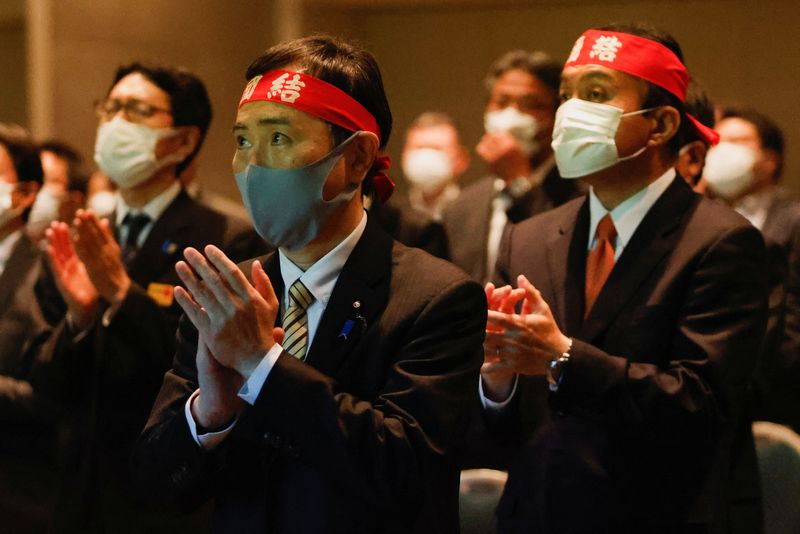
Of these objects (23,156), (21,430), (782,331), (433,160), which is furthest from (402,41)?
(21,430)

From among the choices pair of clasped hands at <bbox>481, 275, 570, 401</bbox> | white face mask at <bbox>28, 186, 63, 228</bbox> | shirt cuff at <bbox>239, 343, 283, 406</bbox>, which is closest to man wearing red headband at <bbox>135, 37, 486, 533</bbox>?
shirt cuff at <bbox>239, 343, 283, 406</bbox>

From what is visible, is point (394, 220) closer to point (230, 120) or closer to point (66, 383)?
point (66, 383)

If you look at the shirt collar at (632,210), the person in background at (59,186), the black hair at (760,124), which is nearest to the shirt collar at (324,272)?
the shirt collar at (632,210)

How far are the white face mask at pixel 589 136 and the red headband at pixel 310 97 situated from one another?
2.68 ft

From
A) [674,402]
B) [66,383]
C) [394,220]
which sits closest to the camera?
[674,402]

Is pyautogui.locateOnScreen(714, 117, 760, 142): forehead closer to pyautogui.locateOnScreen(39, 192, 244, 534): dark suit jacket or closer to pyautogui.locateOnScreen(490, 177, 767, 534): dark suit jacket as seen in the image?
pyautogui.locateOnScreen(490, 177, 767, 534): dark suit jacket

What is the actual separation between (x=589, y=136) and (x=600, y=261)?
31 cm

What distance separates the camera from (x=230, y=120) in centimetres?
750

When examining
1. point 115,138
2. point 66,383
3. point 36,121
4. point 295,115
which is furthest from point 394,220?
point 36,121

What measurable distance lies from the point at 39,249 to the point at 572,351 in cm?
241

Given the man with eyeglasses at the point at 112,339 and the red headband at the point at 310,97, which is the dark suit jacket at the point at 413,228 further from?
the red headband at the point at 310,97

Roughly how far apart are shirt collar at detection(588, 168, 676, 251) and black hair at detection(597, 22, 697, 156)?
12cm

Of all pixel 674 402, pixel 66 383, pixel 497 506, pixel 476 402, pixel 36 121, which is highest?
pixel 674 402

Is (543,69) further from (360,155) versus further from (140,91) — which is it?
(360,155)
